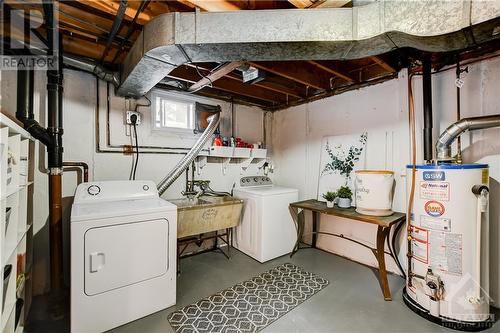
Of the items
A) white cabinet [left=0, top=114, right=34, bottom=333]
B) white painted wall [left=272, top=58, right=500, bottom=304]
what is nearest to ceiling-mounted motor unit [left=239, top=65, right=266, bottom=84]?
white painted wall [left=272, top=58, right=500, bottom=304]

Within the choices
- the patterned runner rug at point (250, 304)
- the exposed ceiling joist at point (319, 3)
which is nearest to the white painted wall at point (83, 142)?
the patterned runner rug at point (250, 304)

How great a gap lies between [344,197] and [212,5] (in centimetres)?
241

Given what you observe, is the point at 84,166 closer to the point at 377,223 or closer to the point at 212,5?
the point at 212,5

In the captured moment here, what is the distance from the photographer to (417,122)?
245 centimetres

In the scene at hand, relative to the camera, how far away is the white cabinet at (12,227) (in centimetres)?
121

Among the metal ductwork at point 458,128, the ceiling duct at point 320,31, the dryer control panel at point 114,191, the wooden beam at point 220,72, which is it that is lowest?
the dryer control panel at point 114,191

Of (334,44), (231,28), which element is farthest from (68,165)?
(334,44)

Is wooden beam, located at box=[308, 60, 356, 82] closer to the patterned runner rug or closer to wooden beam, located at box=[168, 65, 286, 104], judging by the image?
wooden beam, located at box=[168, 65, 286, 104]

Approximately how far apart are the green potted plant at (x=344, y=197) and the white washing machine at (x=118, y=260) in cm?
196

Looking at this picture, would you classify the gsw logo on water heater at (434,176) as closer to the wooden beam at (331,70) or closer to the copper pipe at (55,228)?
the wooden beam at (331,70)

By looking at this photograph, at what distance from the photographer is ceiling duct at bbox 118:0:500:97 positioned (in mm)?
1271

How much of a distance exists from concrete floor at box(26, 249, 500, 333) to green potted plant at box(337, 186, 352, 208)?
784 mm

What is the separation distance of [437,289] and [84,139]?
3.59 m

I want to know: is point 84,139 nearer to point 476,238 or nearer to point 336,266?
point 336,266
